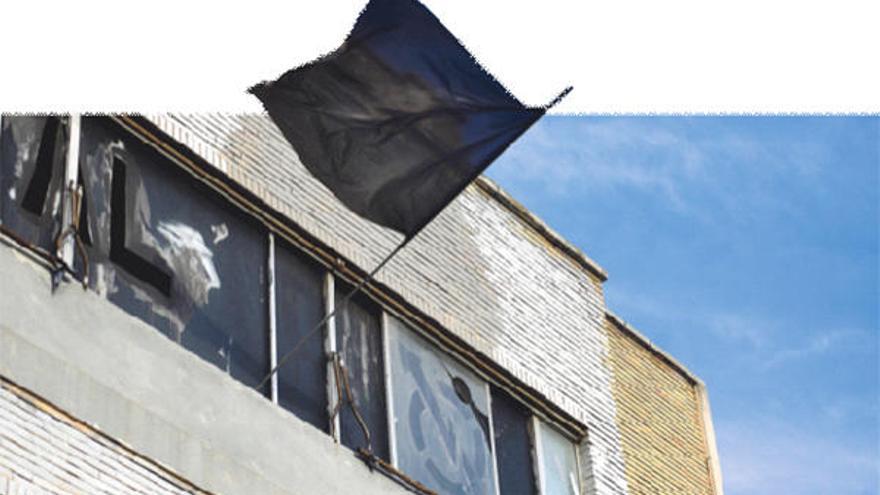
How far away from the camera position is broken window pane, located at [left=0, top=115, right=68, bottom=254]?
12016 millimetres

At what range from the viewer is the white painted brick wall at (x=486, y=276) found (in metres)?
14.5

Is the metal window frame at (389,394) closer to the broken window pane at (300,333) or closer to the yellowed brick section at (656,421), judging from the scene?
the broken window pane at (300,333)

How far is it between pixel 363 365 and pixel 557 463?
2.56m

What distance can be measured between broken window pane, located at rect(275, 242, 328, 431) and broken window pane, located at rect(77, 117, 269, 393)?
0.64 feet

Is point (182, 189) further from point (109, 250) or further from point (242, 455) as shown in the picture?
point (242, 455)

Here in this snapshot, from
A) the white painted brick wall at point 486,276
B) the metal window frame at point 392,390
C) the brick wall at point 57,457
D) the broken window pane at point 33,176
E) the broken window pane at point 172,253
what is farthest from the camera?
the white painted brick wall at point 486,276

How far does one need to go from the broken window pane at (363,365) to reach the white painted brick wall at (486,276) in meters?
0.35

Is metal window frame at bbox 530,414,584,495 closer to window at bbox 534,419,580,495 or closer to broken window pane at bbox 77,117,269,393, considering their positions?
window at bbox 534,419,580,495

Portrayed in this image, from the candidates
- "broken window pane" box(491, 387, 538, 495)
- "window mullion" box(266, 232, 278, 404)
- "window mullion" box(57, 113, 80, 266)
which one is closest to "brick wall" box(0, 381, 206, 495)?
"window mullion" box(57, 113, 80, 266)

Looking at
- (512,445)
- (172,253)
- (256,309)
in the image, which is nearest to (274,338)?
(256,309)

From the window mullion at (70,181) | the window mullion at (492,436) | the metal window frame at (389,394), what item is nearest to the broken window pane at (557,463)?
the window mullion at (492,436)

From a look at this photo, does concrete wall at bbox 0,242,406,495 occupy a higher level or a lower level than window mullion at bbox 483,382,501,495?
lower

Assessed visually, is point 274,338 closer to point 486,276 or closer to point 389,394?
point 389,394

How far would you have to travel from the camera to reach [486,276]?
54.7 ft
